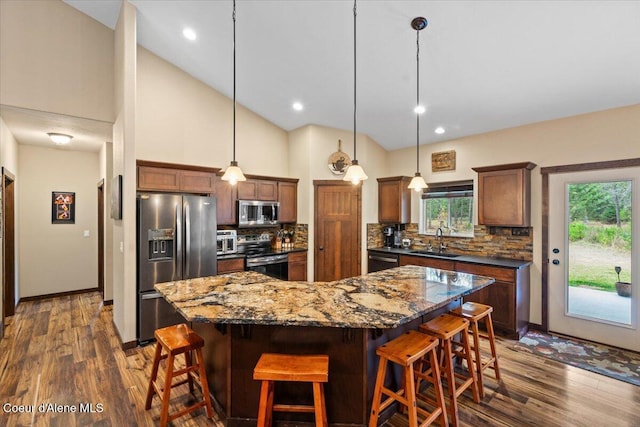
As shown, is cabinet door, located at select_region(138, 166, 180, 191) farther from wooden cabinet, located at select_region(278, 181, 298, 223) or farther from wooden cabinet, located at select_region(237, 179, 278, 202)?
wooden cabinet, located at select_region(278, 181, 298, 223)

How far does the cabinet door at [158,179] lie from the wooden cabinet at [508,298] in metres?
4.16

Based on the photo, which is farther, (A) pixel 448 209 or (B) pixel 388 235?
(B) pixel 388 235

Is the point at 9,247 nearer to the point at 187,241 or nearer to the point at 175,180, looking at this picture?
the point at 175,180

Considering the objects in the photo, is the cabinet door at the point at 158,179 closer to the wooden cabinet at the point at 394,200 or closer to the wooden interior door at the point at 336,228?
the wooden interior door at the point at 336,228

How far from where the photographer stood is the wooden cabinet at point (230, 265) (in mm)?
4273

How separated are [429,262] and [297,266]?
2121 mm

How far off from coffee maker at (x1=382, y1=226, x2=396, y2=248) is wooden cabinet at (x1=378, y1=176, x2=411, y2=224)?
19cm

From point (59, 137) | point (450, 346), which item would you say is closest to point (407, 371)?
point (450, 346)

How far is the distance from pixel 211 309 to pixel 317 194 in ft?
11.5

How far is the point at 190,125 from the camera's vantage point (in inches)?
176

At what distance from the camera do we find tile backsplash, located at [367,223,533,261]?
409cm

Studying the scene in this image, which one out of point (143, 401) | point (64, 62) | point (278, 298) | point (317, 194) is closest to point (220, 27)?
point (64, 62)

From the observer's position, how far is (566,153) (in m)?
3.74

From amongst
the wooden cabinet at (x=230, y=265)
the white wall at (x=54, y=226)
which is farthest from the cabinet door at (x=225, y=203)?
the white wall at (x=54, y=226)
